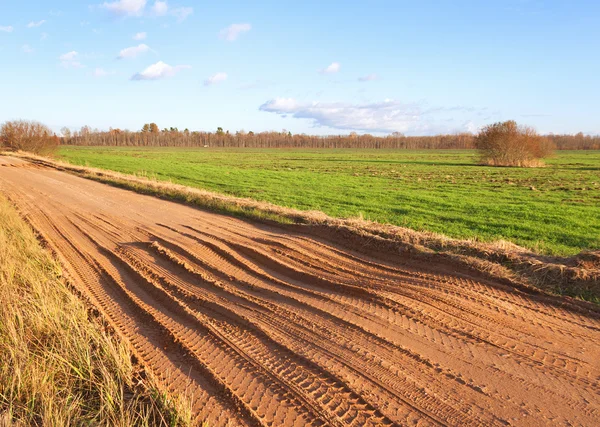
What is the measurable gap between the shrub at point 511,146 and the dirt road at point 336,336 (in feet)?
141

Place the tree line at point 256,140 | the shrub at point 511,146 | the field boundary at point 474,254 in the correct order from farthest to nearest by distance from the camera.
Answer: the tree line at point 256,140 < the shrub at point 511,146 < the field boundary at point 474,254

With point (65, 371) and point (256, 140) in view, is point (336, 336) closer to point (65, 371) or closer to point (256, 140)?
point (65, 371)

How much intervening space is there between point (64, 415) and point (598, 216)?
1567 centimetres

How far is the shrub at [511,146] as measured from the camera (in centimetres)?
4550

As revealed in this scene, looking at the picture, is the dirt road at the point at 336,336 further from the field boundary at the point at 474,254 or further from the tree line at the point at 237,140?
the tree line at the point at 237,140

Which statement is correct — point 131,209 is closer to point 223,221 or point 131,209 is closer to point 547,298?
point 223,221

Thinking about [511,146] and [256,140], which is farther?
[256,140]

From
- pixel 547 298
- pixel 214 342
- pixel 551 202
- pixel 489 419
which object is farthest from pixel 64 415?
pixel 551 202

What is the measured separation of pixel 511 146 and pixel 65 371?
48812mm

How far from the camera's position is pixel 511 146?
150 ft

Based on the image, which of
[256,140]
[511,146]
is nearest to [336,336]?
[511,146]

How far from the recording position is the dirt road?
4.13 m

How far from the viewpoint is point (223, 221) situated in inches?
496

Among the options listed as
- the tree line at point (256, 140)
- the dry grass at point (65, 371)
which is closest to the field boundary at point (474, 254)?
the dry grass at point (65, 371)
